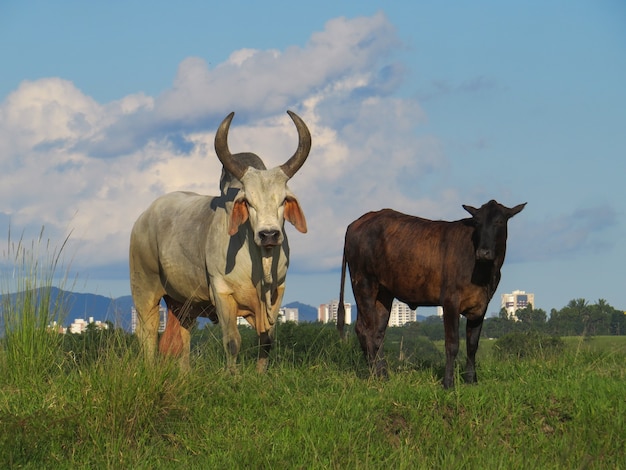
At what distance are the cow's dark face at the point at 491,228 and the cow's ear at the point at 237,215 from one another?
7.85 ft

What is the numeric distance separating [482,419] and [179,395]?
108 inches

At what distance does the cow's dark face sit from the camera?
999 cm

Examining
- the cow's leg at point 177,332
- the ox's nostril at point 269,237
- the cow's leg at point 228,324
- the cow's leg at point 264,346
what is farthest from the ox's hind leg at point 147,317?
the ox's nostril at point 269,237

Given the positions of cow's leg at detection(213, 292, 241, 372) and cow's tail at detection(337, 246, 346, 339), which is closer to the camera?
cow's leg at detection(213, 292, 241, 372)

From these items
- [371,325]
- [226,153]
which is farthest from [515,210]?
[226,153]

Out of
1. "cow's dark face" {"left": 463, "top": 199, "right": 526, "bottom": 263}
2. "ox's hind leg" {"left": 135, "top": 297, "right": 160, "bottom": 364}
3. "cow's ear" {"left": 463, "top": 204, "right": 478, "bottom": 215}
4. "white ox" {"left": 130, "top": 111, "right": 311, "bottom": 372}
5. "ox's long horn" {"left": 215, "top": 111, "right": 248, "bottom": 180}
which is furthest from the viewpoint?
"ox's hind leg" {"left": 135, "top": 297, "right": 160, "bottom": 364}

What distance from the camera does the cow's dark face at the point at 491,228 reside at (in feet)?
32.8

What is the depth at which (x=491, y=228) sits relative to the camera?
33.1 feet

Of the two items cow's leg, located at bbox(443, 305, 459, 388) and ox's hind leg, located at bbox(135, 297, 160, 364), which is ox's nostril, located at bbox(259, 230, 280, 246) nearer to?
cow's leg, located at bbox(443, 305, 459, 388)

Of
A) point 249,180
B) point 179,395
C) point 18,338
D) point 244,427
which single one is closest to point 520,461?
point 244,427

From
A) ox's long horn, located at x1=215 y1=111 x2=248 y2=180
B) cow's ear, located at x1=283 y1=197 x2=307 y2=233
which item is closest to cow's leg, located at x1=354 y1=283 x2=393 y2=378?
cow's ear, located at x1=283 y1=197 x2=307 y2=233

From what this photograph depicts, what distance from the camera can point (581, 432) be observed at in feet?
28.0

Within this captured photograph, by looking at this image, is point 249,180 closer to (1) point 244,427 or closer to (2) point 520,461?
(1) point 244,427

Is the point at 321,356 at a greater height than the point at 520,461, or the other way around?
the point at 321,356
